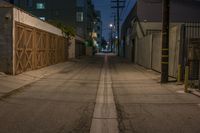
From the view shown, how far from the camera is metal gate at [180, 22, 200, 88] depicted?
15.8 meters

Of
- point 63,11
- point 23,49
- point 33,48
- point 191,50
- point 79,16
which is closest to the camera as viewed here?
point 191,50

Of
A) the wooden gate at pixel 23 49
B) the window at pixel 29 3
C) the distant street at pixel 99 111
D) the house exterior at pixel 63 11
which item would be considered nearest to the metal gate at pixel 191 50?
the distant street at pixel 99 111

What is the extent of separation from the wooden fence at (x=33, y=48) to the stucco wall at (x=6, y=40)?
1.46 feet

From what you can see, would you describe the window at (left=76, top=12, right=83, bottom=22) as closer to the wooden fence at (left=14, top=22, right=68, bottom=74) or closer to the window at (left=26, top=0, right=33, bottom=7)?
the window at (left=26, top=0, right=33, bottom=7)

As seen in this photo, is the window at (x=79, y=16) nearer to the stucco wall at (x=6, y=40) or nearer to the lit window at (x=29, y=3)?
the lit window at (x=29, y=3)

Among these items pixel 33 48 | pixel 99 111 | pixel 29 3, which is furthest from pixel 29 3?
pixel 99 111

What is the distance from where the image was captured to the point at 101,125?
25.8 ft

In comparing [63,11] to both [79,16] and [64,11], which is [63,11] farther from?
[79,16]

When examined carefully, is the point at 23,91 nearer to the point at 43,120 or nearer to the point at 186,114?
the point at 43,120

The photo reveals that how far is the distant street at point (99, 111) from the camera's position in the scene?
759cm

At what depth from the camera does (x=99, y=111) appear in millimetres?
9539

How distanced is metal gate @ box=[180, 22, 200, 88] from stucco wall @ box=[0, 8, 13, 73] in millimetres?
8665

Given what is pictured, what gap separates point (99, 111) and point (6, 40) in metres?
9.94

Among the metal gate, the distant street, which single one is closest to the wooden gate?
the distant street
